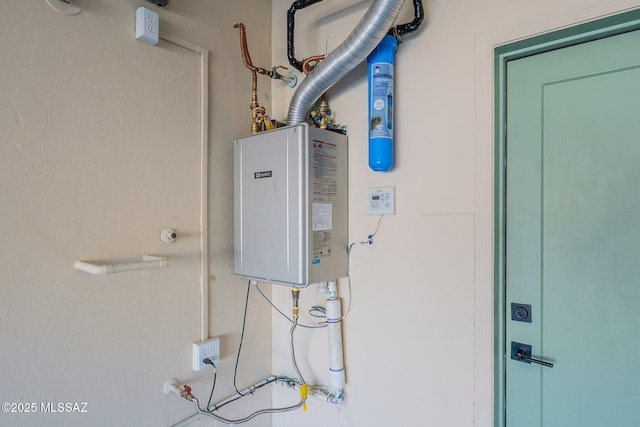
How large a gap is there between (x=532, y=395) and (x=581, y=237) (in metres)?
0.57

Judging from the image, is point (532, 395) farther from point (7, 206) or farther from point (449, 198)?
point (7, 206)

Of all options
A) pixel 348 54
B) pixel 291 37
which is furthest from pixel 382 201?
pixel 291 37

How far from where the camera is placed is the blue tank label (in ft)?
4.26

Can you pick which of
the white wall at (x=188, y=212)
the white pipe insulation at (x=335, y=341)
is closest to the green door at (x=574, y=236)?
the white wall at (x=188, y=212)

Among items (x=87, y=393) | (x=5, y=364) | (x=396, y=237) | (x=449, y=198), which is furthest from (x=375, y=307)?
(x=5, y=364)

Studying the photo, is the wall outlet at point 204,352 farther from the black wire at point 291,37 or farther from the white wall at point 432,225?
the black wire at point 291,37

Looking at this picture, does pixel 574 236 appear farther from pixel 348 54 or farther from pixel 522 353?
pixel 348 54

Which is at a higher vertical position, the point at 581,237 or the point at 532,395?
the point at 581,237

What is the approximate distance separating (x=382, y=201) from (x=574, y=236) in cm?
66

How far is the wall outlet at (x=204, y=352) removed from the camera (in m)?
1.41

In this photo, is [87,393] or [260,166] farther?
[260,166]

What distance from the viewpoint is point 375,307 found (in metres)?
1.47

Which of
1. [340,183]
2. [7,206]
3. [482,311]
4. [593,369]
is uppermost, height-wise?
[340,183]

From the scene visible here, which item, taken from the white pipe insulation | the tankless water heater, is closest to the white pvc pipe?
the tankless water heater
